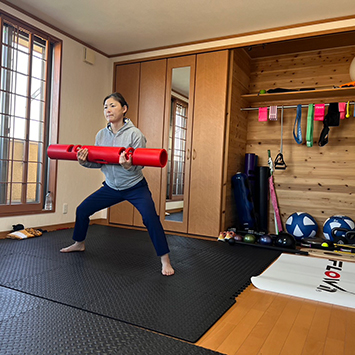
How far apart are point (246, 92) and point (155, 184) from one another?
1.75m

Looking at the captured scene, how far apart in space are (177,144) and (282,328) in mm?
2939

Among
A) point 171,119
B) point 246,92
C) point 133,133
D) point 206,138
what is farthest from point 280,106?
point 133,133

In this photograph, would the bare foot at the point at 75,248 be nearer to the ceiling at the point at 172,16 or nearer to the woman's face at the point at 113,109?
the woman's face at the point at 113,109

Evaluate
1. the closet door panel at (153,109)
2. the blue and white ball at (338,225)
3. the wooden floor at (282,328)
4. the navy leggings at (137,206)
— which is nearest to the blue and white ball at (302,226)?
the blue and white ball at (338,225)

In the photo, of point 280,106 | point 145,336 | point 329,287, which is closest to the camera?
point 145,336

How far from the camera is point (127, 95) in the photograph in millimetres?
4746

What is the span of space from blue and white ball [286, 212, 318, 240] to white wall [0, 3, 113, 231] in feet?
8.51

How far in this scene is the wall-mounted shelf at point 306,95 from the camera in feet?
12.5

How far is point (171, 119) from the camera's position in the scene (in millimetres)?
4387

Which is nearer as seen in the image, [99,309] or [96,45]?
[99,309]

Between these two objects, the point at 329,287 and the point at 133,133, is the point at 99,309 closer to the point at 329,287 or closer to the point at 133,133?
the point at 133,133

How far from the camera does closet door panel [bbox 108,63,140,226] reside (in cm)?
466

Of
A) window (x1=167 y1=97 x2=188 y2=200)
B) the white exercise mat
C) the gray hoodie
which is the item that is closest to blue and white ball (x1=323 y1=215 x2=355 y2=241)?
the white exercise mat

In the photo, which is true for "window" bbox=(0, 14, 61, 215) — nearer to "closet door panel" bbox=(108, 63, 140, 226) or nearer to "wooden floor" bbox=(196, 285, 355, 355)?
"closet door panel" bbox=(108, 63, 140, 226)
